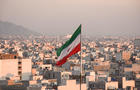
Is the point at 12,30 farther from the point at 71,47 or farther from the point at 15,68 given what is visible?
the point at 71,47

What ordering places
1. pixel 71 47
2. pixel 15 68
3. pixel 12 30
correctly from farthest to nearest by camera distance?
1. pixel 12 30
2. pixel 15 68
3. pixel 71 47

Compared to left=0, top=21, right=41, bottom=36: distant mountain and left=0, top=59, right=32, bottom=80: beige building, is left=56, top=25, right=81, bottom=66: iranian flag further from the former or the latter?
left=0, top=21, right=41, bottom=36: distant mountain

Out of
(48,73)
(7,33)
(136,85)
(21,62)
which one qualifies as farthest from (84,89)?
(7,33)

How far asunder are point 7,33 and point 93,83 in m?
136

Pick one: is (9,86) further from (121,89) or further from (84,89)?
(121,89)

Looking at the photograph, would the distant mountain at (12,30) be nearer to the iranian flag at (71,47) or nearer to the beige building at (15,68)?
the beige building at (15,68)

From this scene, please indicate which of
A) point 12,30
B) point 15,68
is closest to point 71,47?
point 15,68

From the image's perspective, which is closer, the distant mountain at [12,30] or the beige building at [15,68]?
the beige building at [15,68]

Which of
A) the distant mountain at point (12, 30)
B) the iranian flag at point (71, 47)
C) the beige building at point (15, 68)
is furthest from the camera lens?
the distant mountain at point (12, 30)

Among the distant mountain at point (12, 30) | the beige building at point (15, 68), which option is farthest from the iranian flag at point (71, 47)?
the distant mountain at point (12, 30)

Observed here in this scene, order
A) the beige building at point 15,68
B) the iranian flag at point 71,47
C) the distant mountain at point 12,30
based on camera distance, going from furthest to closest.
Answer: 1. the distant mountain at point 12,30
2. the beige building at point 15,68
3. the iranian flag at point 71,47

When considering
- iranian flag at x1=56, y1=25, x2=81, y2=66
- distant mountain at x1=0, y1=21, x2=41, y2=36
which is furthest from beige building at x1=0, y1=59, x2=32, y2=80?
distant mountain at x1=0, y1=21, x2=41, y2=36

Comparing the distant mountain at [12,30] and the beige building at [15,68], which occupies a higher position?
the distant mountain at [12,30]

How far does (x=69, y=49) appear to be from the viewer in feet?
27.6
